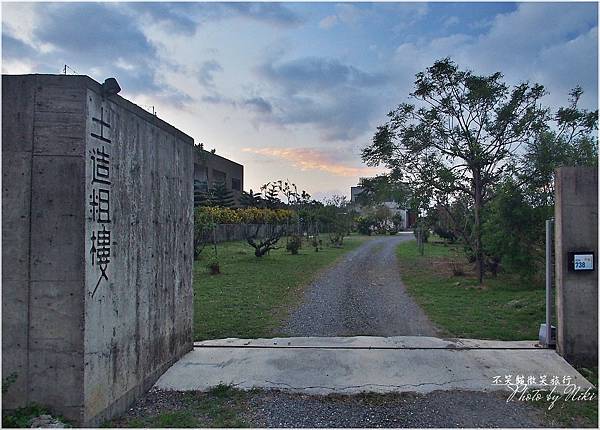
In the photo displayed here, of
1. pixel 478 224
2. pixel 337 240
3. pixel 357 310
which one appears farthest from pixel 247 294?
pixel 337 240

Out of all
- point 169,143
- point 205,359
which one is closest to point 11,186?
point 169,143

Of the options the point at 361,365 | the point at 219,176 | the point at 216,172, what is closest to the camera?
the point at 361,365

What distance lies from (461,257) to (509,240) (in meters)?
9.02

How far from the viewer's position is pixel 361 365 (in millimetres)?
4965

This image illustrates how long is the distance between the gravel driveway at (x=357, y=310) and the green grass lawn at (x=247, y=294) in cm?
36

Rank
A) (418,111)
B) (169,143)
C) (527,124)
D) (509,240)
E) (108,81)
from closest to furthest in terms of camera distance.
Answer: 1. (108,81)
2. (169,143)
3. (509,240)
4. (527,124)
5. (418,111)

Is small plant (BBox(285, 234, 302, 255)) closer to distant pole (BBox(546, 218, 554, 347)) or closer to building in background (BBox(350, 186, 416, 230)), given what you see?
building in background (BBox(350, 186, 416, 230))

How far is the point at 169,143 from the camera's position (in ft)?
16.1

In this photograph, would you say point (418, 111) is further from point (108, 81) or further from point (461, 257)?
point (108, 81)

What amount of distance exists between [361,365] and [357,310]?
11.6 ft

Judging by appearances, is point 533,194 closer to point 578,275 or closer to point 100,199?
point 578,275

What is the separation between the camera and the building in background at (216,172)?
33375mm

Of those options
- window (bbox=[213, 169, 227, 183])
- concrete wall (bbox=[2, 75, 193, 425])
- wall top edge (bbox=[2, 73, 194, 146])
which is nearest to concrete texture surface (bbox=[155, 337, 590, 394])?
concrete wall (bbox=[2, 75, 193, 425])

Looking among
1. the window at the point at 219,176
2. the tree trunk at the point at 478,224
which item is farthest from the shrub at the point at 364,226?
the tree trunk at the point at 478,224
